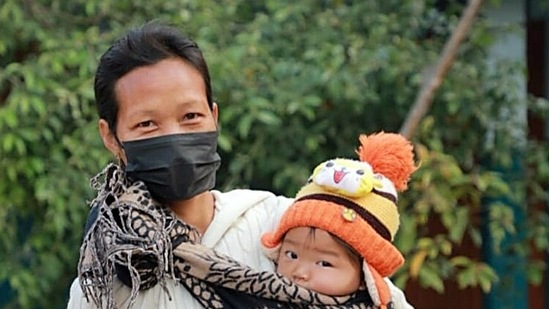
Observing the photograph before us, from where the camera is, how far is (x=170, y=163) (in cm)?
188

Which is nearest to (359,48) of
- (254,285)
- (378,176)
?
(378,176)

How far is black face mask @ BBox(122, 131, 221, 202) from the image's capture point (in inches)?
73.5

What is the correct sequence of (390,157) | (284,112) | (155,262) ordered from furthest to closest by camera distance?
(284,112) < (390,157) < (155,262)

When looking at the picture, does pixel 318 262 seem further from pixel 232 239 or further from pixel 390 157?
pixel 390 157

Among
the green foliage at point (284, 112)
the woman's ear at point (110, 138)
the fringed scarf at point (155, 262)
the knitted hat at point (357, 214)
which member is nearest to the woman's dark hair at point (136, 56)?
the woman's ear at point (110, 138)

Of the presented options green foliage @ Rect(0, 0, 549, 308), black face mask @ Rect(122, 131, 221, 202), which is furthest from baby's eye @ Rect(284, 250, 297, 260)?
green foliage @ Rect(0, 0, 549, 308)

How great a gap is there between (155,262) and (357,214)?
40 cm

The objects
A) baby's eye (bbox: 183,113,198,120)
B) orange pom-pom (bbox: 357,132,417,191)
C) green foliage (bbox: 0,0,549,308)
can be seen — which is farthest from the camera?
green foliage (bbox: 0,0,549,308)

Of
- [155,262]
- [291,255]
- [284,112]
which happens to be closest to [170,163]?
[155,262]

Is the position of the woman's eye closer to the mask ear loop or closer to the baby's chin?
the baby's chin

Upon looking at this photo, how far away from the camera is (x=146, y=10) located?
13.6 feet

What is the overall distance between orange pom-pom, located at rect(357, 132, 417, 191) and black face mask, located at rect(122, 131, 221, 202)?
35 centimetres

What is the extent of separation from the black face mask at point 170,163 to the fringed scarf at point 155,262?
2 centimetres

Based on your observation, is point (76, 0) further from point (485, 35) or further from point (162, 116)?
point (162, 116)
